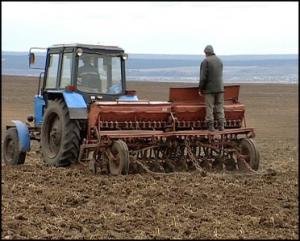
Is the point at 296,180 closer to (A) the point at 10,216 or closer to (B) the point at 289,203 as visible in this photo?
(B) the point at 289,203

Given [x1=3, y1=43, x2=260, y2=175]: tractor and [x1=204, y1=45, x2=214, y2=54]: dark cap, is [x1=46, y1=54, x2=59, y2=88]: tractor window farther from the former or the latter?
[x1=204, y1=45, x2=214, y2=54]: dark cap

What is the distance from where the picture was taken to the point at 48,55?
41.0ft

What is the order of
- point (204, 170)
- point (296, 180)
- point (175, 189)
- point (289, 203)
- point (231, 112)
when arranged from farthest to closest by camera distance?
point (231, 112)
point (204, 170)
point (296, 180)
point (175, 189)
point (289, 203)

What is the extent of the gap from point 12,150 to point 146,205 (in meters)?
5.45

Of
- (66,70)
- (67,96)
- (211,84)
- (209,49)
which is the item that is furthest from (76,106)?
(209,49)

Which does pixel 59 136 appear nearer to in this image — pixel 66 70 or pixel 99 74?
pixel 66 70

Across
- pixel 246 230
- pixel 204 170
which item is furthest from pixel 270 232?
pixel 204 170

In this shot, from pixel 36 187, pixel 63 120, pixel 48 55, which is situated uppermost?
pixel 48 55

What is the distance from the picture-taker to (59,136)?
37.5 ft

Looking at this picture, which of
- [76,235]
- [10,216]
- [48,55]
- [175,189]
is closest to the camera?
[76,235]

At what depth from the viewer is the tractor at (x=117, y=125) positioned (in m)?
10.6

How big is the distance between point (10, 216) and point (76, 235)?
0.99 m

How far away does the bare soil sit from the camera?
6.66 meters

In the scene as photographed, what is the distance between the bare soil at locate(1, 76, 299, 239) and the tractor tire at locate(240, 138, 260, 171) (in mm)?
486
